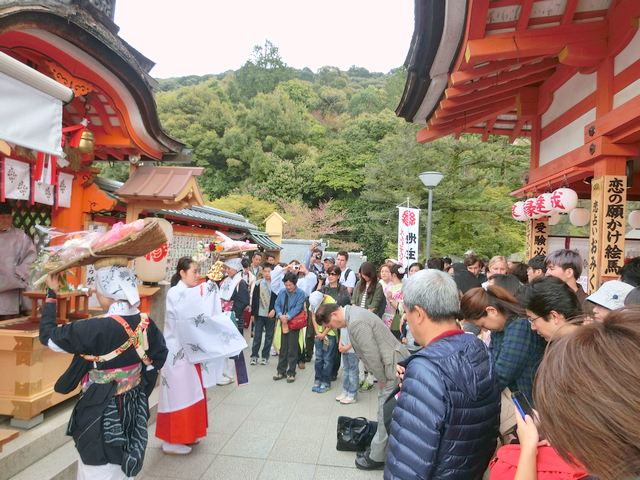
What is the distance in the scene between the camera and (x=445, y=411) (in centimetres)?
175

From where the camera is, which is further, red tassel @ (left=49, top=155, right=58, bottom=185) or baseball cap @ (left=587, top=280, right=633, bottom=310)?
red tassel @ (left=49, top=155, right=58, bottom=185)

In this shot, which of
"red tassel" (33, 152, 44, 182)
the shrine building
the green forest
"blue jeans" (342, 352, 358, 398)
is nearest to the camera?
the shrine building

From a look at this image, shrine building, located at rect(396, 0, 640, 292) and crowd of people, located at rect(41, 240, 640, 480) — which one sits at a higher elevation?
shrine building, located at rect(396, 0, 640, 292)

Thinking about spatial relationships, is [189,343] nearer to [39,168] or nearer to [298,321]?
[39,168]

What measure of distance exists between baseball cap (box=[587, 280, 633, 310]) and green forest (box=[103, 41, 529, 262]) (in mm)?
13422

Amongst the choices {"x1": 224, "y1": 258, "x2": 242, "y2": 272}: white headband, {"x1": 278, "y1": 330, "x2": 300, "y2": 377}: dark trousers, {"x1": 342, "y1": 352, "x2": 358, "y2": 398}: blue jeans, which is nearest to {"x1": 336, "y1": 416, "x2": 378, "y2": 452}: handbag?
{"x1": 342, "y1": 352, "x2": 358, "y2": 398}: blue jeans

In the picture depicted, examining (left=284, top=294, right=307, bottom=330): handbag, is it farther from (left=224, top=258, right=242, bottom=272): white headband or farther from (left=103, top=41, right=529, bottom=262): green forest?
(left=103, top=41, right=529, bottom=262): green forest

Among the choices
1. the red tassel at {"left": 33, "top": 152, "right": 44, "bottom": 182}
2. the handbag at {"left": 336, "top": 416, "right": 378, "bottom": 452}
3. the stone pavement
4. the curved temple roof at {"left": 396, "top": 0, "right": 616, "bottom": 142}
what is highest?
the curved temple roof at {"left": 396, "top": 0, "right": 616, "bottom": 142}

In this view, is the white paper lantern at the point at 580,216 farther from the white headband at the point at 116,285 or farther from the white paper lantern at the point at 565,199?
the white headband at the point at 116,285

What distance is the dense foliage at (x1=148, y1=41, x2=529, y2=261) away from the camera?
16.4 m

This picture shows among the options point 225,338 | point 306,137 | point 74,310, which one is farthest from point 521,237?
point 306,137

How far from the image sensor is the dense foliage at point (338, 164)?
53.9ft

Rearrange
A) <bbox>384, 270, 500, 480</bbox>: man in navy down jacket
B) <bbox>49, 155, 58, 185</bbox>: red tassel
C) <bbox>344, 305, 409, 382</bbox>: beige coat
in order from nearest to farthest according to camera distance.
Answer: <bbox>384, 270, 500, 480</bbox>: man in navy down jacket, <bbox>344, 305, 409, 382</bbox>: beige coat, <bbox>49, 155, 58, 185</bbox>: red tassel

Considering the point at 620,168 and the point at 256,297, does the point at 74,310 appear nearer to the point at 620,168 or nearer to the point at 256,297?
the point at 256,297
